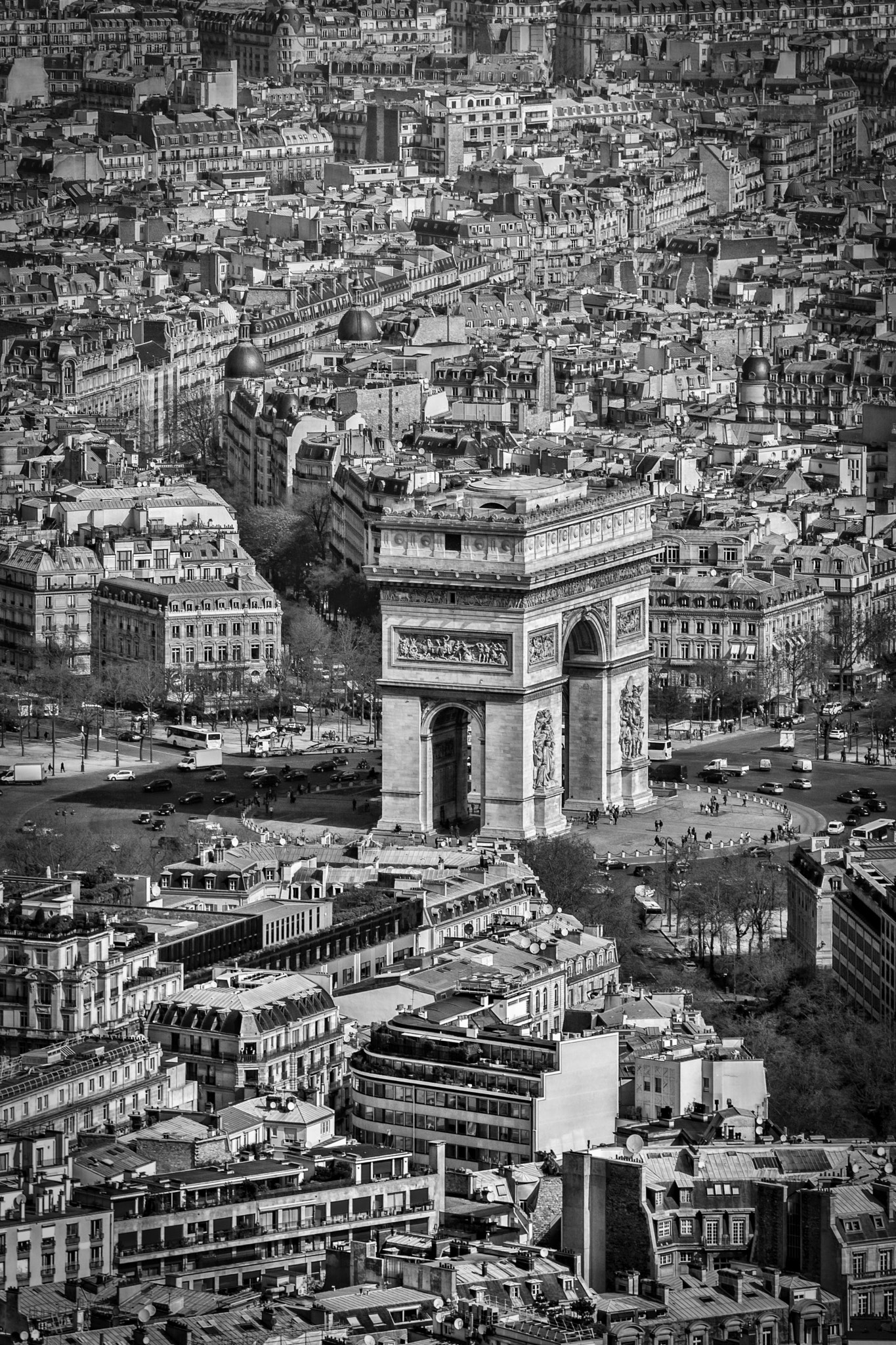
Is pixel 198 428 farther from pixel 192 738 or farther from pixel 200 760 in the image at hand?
pixel 200 760

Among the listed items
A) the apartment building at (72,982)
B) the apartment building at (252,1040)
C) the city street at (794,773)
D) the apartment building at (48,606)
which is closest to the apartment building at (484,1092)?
the apartment building at (252,1040)

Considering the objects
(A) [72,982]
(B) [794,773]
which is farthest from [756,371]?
(A) [72,982]

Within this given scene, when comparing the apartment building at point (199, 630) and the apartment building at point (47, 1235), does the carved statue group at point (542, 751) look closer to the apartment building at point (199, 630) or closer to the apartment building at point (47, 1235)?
the apartment building at point (199, 630)

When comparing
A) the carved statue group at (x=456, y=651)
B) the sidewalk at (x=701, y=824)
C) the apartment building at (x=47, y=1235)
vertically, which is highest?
the apartment building at (x=47, y=1235)

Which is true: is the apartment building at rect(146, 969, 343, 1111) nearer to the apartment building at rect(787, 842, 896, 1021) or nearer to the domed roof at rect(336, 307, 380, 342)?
the apartment building at rect(787, 842, 896, 1021)

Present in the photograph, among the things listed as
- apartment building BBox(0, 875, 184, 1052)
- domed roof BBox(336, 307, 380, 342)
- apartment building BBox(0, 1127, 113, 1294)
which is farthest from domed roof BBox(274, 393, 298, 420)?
apartment building BBox(0, 1127, 113, 1294)
